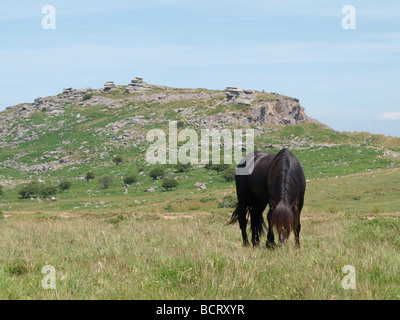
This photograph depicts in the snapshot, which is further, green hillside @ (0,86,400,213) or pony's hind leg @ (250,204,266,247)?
green hillside @ (0,86,400,213)

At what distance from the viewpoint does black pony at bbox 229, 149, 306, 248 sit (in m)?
7.07

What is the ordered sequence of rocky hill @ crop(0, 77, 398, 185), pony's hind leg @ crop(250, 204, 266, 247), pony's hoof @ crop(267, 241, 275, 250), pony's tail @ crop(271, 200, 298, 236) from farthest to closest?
rocky hill @ crop(0, 77, 398, 185), pony's hind leg @ crop(250, 204, 266, 247), pony's hoof @ crop(267, 241, 275, 250), pony's tail @ crop(271, 200, 298, 236)

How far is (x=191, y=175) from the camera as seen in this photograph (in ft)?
173

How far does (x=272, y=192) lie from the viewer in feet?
26.5

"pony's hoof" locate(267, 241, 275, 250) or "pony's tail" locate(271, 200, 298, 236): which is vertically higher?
"pony's tail" locate(271, 200, 298, 236)

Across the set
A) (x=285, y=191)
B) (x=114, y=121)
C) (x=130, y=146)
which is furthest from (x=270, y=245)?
(x=114, y=121)

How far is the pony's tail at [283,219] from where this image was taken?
6940 mm

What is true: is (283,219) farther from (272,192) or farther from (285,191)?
(272,192)

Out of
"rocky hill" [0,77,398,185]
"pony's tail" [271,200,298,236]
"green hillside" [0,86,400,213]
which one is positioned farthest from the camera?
"rocky hill" [0,77,398,185]

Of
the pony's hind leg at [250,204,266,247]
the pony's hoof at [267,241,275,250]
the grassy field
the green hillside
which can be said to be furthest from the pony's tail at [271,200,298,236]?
the green hillside

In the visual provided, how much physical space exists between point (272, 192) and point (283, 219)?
1.16 metres

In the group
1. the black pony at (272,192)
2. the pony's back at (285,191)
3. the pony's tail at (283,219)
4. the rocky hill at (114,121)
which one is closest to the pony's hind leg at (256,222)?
the black pony at (272,192)

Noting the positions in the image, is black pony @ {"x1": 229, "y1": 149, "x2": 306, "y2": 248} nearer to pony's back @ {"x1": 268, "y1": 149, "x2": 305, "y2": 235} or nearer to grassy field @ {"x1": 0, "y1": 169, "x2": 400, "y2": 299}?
pony's back @ {"x1": 268, "y1": 149, "x2": 305, "y2": 235}

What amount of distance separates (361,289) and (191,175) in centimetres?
4832
